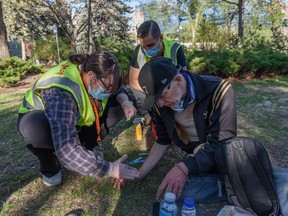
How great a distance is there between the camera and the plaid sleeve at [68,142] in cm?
162

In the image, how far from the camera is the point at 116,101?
259 cm

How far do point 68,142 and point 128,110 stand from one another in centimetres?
84

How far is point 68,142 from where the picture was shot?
5.33 ft

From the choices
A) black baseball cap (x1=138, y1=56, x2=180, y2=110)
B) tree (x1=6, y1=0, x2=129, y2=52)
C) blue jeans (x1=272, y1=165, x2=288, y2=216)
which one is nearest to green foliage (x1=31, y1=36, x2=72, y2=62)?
tree (x1=6, y1=0, x2=129, y2=52)

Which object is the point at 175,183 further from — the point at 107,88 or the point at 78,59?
the point at 78,59

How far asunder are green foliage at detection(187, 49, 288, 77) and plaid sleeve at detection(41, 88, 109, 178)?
5170mm

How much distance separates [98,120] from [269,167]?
50.0 inches

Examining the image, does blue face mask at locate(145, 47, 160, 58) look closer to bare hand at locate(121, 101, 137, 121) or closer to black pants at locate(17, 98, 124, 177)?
bare hand at locate(121, 101, 137, 121)

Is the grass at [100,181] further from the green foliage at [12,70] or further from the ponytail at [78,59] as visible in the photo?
the green foliage at [12,70]

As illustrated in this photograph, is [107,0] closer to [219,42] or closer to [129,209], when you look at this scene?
[219,42]

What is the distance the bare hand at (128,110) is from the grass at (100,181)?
518mm

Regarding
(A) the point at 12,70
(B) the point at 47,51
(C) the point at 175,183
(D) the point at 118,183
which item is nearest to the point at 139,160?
(D) the point at 118,183

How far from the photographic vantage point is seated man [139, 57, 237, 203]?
169cm

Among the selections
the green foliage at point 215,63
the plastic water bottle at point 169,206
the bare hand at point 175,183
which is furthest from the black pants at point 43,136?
the green foliage at point 215,63
